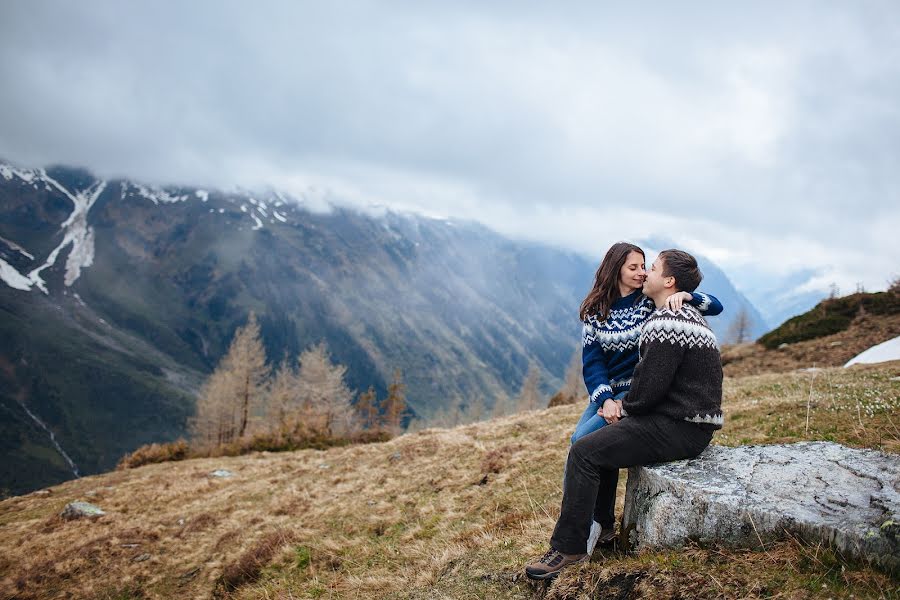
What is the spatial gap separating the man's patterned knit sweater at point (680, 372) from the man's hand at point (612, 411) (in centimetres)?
32

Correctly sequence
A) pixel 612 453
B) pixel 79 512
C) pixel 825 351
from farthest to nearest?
pixel 825 351
pixel 79 512
pixel 612 453

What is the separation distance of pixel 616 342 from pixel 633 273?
3.12 ft

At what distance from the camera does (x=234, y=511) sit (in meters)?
14.4

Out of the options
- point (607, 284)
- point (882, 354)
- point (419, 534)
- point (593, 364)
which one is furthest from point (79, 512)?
point (882, 354)

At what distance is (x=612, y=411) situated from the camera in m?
5.54

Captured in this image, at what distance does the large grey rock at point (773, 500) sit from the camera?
3934 mm

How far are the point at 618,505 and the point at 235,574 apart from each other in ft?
26.0

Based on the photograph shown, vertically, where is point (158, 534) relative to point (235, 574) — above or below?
below

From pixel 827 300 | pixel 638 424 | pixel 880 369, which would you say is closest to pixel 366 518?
pixel 638 424

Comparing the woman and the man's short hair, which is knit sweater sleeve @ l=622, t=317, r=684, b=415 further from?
the man's short hair

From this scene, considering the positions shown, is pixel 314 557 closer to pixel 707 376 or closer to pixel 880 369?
pixel 707 376

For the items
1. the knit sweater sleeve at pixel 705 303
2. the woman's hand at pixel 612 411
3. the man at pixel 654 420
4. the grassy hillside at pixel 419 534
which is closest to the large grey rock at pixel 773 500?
the grassy hillside at pixel 419 534

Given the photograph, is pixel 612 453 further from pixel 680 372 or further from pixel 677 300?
pixel 677 300

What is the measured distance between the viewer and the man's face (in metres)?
5.64
